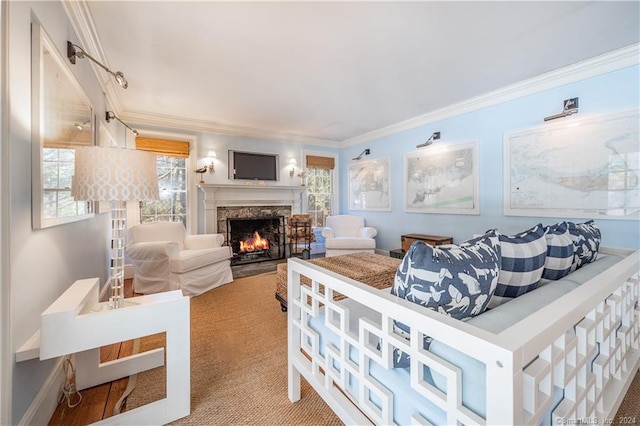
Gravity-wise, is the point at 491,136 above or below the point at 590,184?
above

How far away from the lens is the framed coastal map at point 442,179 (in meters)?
3.47

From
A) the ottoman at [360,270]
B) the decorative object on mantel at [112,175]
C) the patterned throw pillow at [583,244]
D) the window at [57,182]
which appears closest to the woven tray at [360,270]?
the ottoman at [360,270]

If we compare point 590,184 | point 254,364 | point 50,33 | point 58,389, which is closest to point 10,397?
point 58,389

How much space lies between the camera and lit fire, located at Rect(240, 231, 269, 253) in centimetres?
470

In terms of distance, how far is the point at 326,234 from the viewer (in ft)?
15.0

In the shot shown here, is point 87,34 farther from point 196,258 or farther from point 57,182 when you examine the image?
point 196,258

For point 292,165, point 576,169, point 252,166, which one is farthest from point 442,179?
point 252,166

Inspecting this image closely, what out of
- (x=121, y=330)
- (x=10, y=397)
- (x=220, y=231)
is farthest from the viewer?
(x=220, y=231)

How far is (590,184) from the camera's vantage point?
8.30 ft

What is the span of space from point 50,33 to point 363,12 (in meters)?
1.91

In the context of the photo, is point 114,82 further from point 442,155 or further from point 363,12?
point 442,155

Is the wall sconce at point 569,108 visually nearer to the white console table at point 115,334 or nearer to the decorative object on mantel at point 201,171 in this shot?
the white console table at point 115,334

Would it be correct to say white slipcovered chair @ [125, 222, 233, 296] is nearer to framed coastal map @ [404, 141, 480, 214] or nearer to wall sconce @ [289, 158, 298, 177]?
wall sconce @ [289, 158, 298, 177]

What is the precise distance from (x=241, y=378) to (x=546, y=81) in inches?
→ 155
